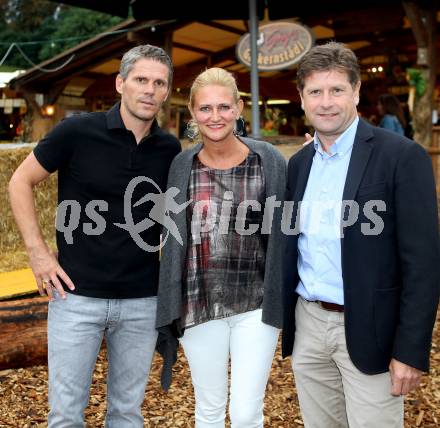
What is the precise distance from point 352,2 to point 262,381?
5118mm

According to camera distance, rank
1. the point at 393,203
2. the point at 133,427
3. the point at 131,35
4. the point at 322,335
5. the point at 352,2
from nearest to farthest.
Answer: the point at 393,203
the point at 322,335
the point at 133,427
the point at 352,2
the point at 131,35

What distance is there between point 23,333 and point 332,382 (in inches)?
82.6

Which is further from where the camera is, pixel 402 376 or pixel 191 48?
pixel 191 48

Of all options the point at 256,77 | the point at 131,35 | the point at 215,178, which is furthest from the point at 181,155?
the point at 131,35

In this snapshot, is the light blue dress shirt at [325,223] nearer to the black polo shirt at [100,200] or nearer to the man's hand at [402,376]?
the man's hand at [402,376]

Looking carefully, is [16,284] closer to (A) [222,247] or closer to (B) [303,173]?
(A) [222,247]

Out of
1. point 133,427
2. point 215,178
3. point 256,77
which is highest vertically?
point 256,77

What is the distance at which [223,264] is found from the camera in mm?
2805

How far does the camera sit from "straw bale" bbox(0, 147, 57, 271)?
6398 millimetres

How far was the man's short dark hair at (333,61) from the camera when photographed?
2.52m

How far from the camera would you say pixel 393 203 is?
237 cm

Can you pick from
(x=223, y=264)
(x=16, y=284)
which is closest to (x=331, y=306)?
(x=223, y=264)

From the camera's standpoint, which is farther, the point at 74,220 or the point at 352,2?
the point at 352,2

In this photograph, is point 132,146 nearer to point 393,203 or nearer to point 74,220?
point 74,220
